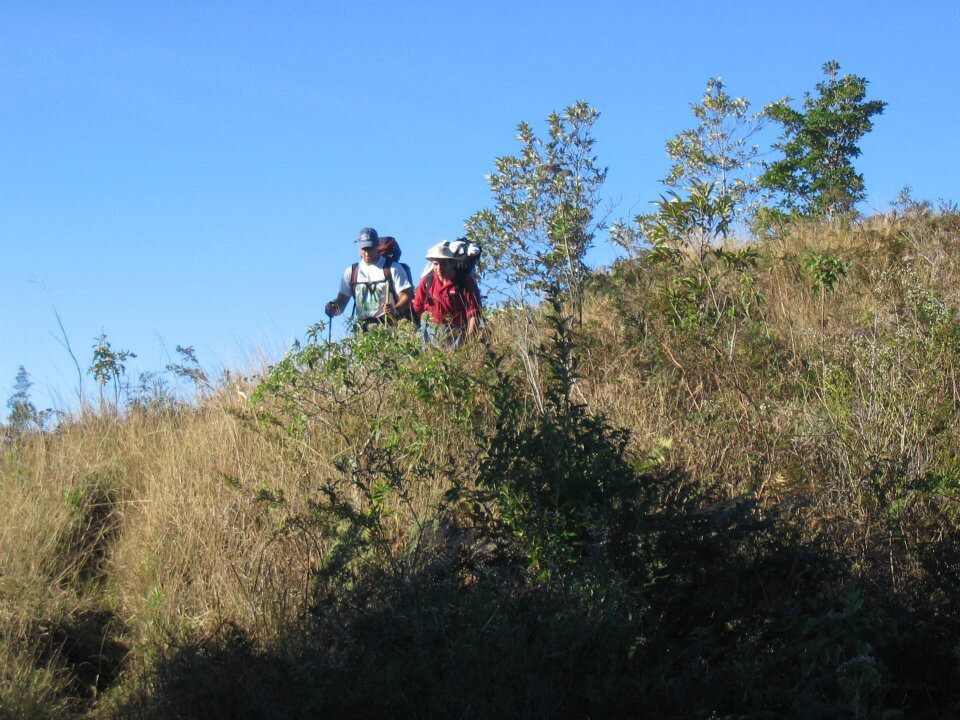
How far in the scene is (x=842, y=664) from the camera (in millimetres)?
3990

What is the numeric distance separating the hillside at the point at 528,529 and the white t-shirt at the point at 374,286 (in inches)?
50.3

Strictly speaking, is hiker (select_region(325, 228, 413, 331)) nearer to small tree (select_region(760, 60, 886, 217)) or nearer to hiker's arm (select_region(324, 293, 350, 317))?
hiker's arm (select_region(324, 293, 350, 317))

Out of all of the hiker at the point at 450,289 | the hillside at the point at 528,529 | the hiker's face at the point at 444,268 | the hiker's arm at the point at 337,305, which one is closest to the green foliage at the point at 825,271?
the hillside at the point at 528,529

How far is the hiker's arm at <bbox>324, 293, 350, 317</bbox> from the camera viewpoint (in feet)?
31.2

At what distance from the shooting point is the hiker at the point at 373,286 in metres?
9.04

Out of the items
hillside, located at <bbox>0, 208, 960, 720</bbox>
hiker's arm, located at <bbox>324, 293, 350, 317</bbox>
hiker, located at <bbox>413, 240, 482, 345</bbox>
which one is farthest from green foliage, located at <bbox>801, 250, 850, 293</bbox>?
hiker's arm, located at <bbox>324, 293, 350, 317</bbox>

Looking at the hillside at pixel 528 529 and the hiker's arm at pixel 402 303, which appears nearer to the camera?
the hillside at pixel 528 529

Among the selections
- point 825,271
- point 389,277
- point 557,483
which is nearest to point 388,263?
point 389,277

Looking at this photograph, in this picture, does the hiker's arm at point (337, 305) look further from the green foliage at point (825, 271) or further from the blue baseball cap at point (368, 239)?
the green foliage at point (825, 271)

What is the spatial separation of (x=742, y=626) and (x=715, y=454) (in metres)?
1.80

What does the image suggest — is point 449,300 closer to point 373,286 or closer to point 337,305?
point 373,286

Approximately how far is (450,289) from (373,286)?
85cm

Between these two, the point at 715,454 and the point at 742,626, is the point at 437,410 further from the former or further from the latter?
the point at 742,626

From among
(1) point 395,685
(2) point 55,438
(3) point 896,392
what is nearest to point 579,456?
(1) point 395,685
